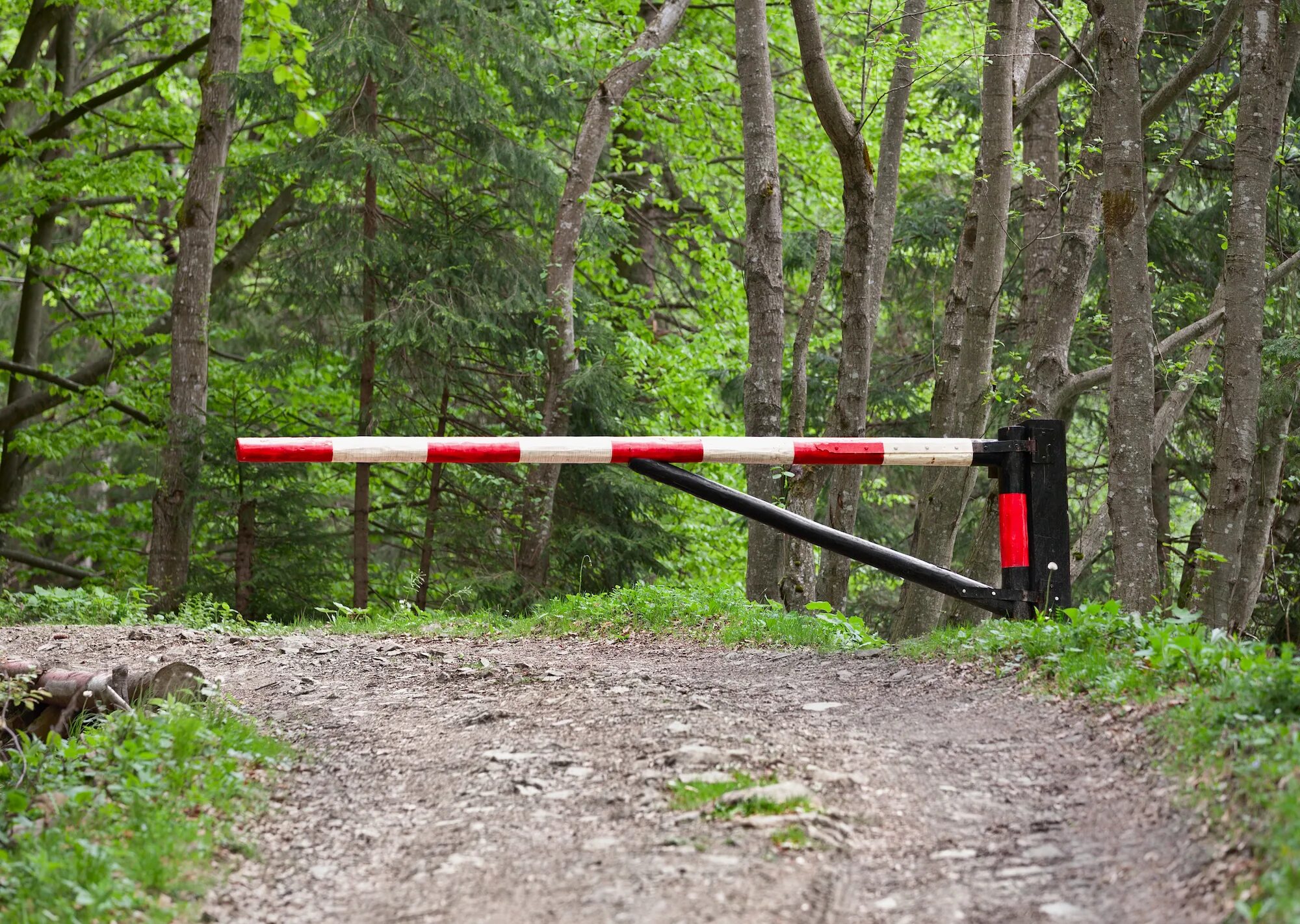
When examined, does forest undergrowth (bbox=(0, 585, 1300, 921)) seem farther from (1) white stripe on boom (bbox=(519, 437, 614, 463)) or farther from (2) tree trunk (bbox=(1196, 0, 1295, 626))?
(2) tree trunk (bbox=(1196, 0, 1295, 626))

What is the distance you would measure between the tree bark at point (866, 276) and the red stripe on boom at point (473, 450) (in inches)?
176

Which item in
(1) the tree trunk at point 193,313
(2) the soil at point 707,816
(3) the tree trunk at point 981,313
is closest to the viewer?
(2) the soil at point 707,816

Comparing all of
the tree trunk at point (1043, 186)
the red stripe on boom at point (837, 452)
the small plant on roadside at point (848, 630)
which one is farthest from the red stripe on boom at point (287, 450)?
the tree trunk at point (1043, 186)

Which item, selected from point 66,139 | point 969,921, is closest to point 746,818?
point 969,921

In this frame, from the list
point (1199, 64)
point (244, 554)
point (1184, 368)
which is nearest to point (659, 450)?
point (1199, 64)

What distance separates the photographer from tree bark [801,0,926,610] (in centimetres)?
1005

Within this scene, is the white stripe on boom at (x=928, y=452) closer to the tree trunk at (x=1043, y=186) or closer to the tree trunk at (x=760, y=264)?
the tree trunk at (x=760, y=264)

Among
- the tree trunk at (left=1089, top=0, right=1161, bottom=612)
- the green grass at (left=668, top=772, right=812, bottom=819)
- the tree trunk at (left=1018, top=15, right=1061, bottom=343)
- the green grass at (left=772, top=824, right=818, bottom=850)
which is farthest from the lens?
the tree trunk at (left=1018, top=15, right=1061, bottom=343)

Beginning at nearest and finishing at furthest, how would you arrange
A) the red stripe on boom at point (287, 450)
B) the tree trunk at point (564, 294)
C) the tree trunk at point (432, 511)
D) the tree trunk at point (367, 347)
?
the red stripe on boom at point (287, 450) < the tree trunk at point (564, 294) < the tree trunk at point (367, 347) < the tree trunk at point (432, 511)

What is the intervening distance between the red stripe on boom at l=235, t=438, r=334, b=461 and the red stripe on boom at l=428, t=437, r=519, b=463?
0.54 metres

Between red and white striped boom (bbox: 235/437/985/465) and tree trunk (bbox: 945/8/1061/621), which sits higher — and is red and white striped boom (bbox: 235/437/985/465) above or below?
below

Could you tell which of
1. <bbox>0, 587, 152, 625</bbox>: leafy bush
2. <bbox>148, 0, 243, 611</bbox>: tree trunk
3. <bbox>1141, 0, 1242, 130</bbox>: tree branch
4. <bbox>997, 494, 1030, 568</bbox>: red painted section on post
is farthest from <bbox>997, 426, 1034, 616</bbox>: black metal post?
<bbox>148, 0, 243, 611</bbox>: tree trunk

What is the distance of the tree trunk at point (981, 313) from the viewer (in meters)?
10.3

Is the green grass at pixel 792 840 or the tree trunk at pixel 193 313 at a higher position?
the tree trunk at pixel 193 313
